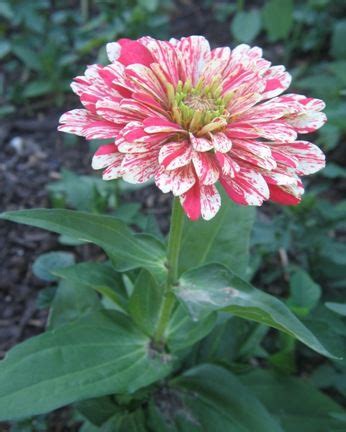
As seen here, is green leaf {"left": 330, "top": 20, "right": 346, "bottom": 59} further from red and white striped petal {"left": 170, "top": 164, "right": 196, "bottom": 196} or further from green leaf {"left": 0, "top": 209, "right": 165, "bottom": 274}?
red and white striped petal {"left": 170, "top": 164, "right": 196, "bottom": 196}

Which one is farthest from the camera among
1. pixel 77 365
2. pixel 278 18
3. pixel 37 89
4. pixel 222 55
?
pixel 278 18

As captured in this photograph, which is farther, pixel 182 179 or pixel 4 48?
pixel 4 48

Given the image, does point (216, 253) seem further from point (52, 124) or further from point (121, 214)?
point (52, 124)

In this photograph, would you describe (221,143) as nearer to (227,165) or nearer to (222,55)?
(227,165)

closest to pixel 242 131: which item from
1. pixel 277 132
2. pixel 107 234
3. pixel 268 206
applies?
pixel 277 132

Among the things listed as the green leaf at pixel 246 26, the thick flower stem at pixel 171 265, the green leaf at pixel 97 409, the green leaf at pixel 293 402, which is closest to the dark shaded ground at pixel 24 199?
the green leaf at pixel 97 409

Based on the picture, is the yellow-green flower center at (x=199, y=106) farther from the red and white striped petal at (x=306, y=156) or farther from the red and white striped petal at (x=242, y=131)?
the red and white striped petal at (x=306, y=156)
